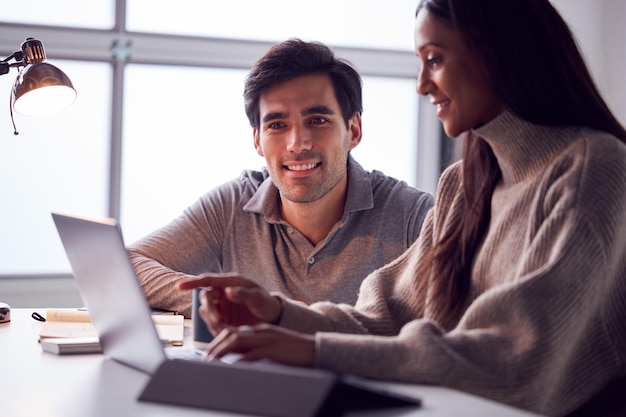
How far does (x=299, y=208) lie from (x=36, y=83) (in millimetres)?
834

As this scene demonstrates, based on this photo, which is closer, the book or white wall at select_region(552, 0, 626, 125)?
the book

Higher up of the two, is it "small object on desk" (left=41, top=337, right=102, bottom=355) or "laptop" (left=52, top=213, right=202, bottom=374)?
"laptop" (left=52, top=213, right=202, bottom=374)

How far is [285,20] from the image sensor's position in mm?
3828

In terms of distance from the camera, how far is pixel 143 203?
12.2ft

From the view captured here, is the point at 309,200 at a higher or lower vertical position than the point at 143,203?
higher

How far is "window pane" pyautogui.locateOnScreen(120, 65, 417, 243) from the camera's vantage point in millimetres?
3682

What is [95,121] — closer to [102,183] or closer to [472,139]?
[102,183]

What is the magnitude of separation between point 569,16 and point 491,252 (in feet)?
9.73

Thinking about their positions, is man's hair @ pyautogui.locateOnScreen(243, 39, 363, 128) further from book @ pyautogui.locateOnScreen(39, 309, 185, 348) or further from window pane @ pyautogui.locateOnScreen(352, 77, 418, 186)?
window pane @ pyautogui.locateOnScreen(352, 77, 418, 186)

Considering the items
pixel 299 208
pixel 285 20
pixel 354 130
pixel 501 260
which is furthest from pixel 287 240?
pixel 285 20

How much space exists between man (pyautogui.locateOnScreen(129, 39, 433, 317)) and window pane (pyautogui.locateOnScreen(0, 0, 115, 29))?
1.27m

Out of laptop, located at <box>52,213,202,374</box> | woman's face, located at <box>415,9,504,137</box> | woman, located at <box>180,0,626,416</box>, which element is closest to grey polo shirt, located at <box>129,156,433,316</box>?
woman, located at <box>180,0,626,416</box>

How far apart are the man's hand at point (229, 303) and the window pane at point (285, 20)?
238 centimetres

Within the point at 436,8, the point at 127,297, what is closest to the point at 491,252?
the point at 436,8
